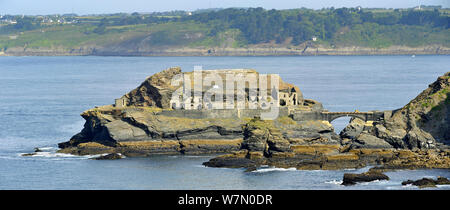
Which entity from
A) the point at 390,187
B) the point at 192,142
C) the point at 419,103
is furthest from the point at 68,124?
the point at 390,187

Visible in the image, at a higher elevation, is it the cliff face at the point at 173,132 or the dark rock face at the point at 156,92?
the dark rock face at the point at 156,92

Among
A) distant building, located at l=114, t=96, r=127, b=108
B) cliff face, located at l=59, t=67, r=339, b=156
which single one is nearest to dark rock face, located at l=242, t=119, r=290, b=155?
cliff face, located at l=59, t=67, r=339, b=156

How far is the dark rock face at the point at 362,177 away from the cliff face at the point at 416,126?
9076mm

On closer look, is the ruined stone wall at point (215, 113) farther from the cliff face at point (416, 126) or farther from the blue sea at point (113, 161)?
the cliff face at point (416, 126)

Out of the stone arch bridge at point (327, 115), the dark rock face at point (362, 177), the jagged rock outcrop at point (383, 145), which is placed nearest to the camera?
the dark rock face at point (362, 177)

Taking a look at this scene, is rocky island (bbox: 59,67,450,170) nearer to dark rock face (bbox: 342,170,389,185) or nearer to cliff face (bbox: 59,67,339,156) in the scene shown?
cliff face (bbox: 59,67,339,156)

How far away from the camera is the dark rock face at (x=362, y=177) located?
55844 mm

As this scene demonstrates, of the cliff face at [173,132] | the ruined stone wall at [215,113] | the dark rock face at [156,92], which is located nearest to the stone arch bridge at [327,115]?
the cliff face at [173,132]

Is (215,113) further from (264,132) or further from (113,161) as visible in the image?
(113,161)

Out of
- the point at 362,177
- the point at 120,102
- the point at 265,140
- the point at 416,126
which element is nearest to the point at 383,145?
the point at 416,126

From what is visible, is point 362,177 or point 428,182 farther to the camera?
point 362,177

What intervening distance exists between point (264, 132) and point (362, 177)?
12.4 m

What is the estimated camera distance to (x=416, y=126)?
70.1 m
